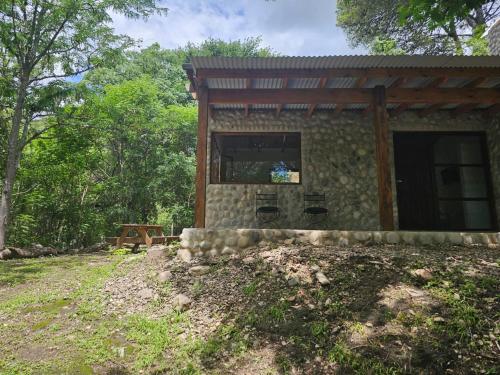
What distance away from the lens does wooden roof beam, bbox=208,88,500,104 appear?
6.27 meters

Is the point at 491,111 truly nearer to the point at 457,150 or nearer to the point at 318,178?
the point at 457,150

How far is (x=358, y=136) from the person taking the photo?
7840 mm

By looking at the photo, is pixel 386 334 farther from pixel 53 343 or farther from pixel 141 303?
pixel 53 343

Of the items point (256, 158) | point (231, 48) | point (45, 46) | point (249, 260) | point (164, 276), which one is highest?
point (231, 48)

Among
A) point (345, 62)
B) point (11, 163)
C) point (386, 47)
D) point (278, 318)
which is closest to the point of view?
point (278, 318)

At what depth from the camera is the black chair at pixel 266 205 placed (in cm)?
736

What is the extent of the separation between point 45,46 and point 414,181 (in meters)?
11.2

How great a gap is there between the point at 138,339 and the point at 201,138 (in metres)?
3.57

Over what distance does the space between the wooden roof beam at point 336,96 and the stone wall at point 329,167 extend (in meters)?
1.45

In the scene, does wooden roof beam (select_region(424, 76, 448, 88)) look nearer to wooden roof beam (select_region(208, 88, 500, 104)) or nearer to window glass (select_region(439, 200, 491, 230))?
wooden roof beam (select_region(208, 88, 500, 104))

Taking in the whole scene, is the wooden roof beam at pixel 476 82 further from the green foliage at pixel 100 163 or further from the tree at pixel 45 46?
the green foliage at pixel 100 163

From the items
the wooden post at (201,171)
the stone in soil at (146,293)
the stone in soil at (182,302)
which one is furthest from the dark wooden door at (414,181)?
the stone in soil at (146,293)

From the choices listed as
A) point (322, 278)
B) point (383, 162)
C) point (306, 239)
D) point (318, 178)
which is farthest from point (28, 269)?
point (383, 162)

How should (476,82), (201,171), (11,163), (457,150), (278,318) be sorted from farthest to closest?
(11,163)
(457,150)
(476,82)
(201,171)
(278,318)
